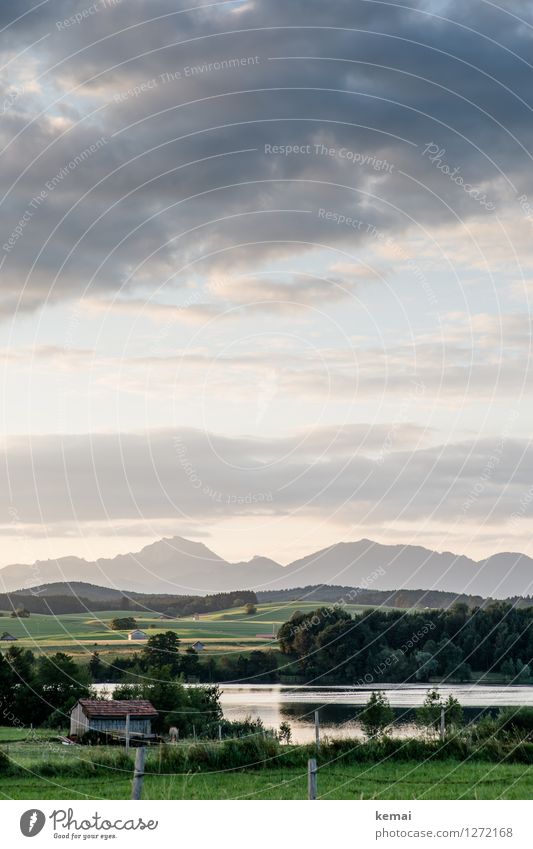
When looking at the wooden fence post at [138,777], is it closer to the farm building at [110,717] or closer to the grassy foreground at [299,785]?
the grassy foreground at [299,785]

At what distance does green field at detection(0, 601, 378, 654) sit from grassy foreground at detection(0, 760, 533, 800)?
215ft

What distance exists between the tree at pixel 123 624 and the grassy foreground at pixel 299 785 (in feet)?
236

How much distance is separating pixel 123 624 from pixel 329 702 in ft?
90.3

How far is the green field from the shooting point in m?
97.7

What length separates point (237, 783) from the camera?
25062 millimetres

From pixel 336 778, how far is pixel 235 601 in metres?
82.6

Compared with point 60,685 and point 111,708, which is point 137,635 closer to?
point 60,685

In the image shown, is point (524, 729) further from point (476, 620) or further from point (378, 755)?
point (476, 620)

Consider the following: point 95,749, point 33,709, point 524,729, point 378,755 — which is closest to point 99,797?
point 95,749

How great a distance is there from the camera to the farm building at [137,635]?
9789 cm

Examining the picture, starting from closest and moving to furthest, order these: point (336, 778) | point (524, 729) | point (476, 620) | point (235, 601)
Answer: point (336, 778) < point (524, 729) < point (476, 620) < point (235, 601)

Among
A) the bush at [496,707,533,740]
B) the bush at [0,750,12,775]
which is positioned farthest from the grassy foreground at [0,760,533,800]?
the bush at [496,707,533,740]

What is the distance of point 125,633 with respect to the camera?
98.4 metres

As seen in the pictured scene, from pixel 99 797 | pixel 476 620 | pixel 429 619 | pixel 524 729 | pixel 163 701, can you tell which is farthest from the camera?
pixel 429 619
